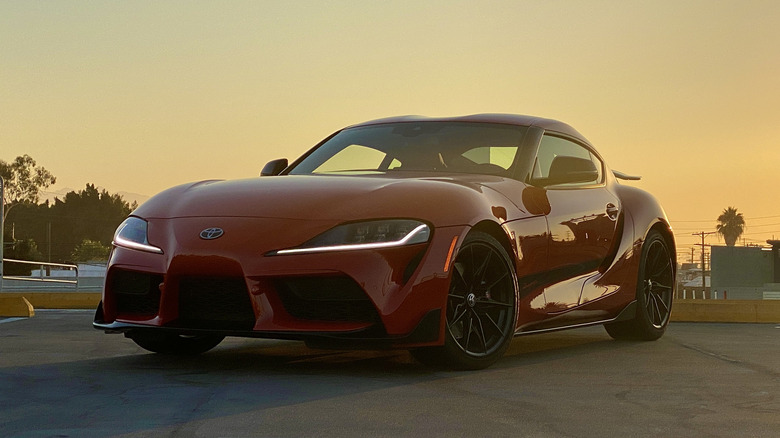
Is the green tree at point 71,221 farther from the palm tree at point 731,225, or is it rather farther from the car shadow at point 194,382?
the car shadow at point 194,382

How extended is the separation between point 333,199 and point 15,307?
6.17m

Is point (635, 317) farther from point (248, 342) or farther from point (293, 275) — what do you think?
point (293, 275)

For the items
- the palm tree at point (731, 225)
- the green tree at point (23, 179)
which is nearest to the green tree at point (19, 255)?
the green tree at point (23, 179)

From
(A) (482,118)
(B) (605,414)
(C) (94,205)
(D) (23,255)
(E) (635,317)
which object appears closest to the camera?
(B) (605,414)

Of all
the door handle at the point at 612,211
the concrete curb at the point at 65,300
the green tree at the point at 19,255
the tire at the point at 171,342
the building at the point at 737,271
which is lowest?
the building at the point at 737,271

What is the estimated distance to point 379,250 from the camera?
5.54m

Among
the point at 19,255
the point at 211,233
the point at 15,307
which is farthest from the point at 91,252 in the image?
the point at 211,233

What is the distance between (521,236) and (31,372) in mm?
2751

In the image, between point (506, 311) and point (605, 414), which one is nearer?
point (605, 414)

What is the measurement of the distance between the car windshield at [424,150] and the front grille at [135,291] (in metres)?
1.79

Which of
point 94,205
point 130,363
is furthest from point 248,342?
point 94,205

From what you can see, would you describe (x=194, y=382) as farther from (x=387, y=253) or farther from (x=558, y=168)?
(x=558, y=168)

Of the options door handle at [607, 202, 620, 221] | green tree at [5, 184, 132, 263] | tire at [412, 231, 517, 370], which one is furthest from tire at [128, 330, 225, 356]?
green tree at [5, 184, 132, 263]

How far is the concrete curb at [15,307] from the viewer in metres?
10.8
